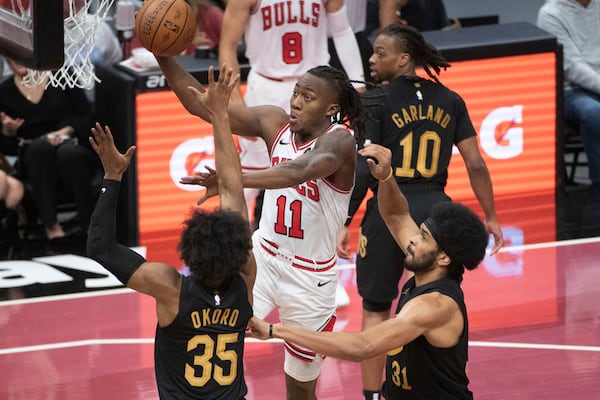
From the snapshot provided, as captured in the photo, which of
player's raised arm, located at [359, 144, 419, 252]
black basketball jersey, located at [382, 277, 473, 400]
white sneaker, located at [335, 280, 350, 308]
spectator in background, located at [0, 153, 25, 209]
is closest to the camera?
black basketball jersey, located at [382, 277, 473, 400]

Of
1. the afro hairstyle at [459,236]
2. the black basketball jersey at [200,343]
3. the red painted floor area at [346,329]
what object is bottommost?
the red painted floor area at [346,329]

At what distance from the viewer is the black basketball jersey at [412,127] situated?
19.5 feet

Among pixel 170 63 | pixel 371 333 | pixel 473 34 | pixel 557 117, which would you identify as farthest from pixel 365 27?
pixel 371 333

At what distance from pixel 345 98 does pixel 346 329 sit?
2.07 m

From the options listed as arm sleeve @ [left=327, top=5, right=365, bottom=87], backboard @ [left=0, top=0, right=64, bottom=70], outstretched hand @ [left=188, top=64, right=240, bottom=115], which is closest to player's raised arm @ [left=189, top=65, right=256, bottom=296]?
outstretched hand @ [left=188, top=64, right=240, bottom=115]

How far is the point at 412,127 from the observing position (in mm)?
5938

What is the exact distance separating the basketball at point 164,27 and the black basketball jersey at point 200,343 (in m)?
1.47

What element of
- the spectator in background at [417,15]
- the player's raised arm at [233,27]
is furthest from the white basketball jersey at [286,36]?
the spectator in background at [417,15]

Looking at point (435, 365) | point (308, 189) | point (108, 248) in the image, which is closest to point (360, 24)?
point (308, 189)

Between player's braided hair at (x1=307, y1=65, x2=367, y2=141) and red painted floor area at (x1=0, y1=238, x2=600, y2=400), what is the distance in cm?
153

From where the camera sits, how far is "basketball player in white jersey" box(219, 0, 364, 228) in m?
7.93

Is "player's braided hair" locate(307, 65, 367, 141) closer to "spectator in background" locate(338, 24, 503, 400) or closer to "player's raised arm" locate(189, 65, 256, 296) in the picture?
"spectator in background" locate(338, 24, 503, 400)

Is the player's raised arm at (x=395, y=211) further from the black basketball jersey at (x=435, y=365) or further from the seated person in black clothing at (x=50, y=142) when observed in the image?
the seated person in black clothing at (x=50, y=142)

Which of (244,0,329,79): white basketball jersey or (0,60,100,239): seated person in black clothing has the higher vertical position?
(244,0,329,79): white basketball jersey
